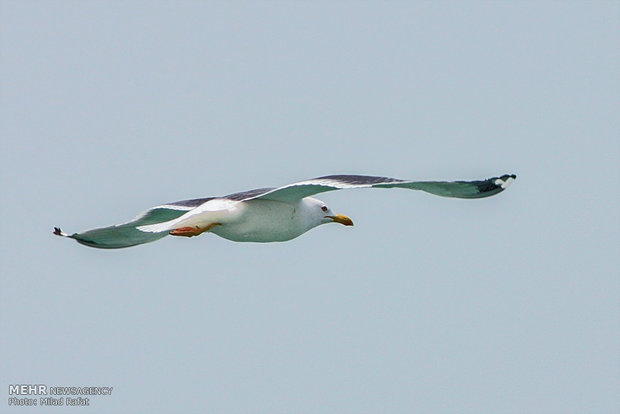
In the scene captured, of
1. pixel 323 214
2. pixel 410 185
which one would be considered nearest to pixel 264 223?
pixel 323 214

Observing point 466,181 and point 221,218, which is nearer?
point 466,181

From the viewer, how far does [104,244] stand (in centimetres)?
1789

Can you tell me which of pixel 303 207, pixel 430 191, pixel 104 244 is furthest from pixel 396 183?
pixel 104 244

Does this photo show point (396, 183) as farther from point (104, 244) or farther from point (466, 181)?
point (104, 244)

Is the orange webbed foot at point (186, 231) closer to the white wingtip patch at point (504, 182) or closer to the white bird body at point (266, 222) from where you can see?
the white bird body at point (266, 222)

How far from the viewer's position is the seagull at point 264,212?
49.5 feet

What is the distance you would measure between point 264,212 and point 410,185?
7.16 ft

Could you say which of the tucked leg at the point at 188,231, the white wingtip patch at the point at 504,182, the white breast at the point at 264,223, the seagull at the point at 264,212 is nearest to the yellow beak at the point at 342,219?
the seagull at the point at 264,212

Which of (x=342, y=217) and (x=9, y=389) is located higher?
(x=342, y=217)

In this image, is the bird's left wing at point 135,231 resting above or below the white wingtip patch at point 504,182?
below

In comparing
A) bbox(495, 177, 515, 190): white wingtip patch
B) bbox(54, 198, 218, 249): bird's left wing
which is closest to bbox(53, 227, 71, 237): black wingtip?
bbox(54, 198, 218, 249): bird's left wing

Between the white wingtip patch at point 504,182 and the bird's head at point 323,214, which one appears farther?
the bird's head at point 323,214

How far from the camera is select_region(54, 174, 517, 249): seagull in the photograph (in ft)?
49.5

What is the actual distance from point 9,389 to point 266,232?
13.2 ft
